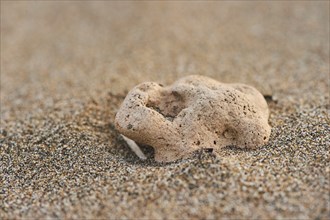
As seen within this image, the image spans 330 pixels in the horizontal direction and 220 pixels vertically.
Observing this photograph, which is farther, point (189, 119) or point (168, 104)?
point (168, 104)

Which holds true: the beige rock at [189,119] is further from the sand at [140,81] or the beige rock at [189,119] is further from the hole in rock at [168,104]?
the sand at [140,81]

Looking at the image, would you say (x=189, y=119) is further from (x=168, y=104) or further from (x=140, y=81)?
(x=140, y=81)

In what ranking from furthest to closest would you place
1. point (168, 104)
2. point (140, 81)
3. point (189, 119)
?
point (140, 81) → point (168, 104) → point (189, 119)

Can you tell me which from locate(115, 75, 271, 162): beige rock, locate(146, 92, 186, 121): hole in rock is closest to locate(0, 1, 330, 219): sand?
locate(115, 75, 271, 162): beige rock

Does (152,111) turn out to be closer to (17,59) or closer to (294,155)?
(294,155)

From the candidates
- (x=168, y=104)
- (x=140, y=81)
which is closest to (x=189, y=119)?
(x=168, y=104)

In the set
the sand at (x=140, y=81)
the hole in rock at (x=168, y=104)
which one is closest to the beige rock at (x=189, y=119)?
the hole in rock at (x=168, y=104)

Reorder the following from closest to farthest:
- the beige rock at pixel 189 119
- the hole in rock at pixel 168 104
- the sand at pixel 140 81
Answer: the sand at pixel 140 81
the beige rock at pixel 189 119
the hole in rock at pixel 168 104

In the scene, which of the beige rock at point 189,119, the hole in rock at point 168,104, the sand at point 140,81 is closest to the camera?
the sand at point 140,81
